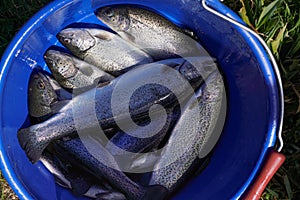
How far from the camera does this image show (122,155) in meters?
2.09

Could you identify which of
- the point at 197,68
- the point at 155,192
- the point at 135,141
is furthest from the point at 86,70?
the point at 155,192

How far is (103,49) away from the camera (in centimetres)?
218

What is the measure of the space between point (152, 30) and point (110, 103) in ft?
1.29

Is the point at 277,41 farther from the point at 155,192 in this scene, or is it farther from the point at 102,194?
the point at 102,194

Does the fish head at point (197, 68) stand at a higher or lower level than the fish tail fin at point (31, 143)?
higher

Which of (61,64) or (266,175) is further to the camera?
(61,64)

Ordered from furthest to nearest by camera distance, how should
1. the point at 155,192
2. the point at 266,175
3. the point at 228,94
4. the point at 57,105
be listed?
the point at 228,94
the point at 57,105
the point at 155,192
the point at 266,175

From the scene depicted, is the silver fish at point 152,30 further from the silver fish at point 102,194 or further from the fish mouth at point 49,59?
the silver fish at point 102,194

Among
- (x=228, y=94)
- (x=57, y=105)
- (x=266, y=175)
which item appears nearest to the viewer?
(x=266, y=175)

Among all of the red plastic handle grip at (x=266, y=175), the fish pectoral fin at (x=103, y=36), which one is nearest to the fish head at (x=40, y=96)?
the fish pectoral fin at (x=103, y=36)

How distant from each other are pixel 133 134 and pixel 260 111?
0.54 metres

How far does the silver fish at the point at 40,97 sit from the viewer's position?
2109 mm

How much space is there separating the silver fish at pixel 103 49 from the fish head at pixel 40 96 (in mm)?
200

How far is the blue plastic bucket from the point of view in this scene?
1.84m
